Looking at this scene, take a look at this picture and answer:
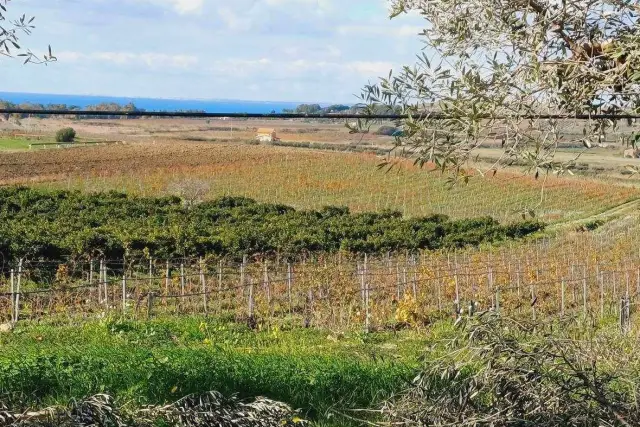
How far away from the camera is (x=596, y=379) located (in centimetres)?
370

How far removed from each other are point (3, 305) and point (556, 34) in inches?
446

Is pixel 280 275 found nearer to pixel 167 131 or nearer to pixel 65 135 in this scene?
pixel 65 135

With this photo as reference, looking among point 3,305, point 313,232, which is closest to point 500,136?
point 3,305

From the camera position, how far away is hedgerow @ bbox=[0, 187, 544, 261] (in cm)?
2041

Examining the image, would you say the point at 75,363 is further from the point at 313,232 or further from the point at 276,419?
the point at 313,232

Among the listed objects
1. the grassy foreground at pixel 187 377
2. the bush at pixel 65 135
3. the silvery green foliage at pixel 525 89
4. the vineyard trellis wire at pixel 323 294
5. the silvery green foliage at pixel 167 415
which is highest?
the silvery green foliage at pixel 525 89

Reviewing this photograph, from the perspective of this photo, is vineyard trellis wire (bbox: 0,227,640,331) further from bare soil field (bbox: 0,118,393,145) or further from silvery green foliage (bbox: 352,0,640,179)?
bare soil field (bbox: 0,118,393,145)

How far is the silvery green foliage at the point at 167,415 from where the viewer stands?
370cm

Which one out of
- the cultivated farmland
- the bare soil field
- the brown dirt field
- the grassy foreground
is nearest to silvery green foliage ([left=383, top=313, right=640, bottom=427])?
the cultivated farmland

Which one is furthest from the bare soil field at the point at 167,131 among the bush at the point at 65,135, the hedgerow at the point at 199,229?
the hedgerow at the point at 199,229

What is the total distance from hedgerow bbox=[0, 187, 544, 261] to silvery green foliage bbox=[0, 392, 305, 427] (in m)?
15.5

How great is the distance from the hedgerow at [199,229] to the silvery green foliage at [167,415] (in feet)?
50.7

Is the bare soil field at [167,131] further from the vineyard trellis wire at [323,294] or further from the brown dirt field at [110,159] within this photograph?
the vineyard trellis wire at [323,294]

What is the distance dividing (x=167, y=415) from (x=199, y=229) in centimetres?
2106
